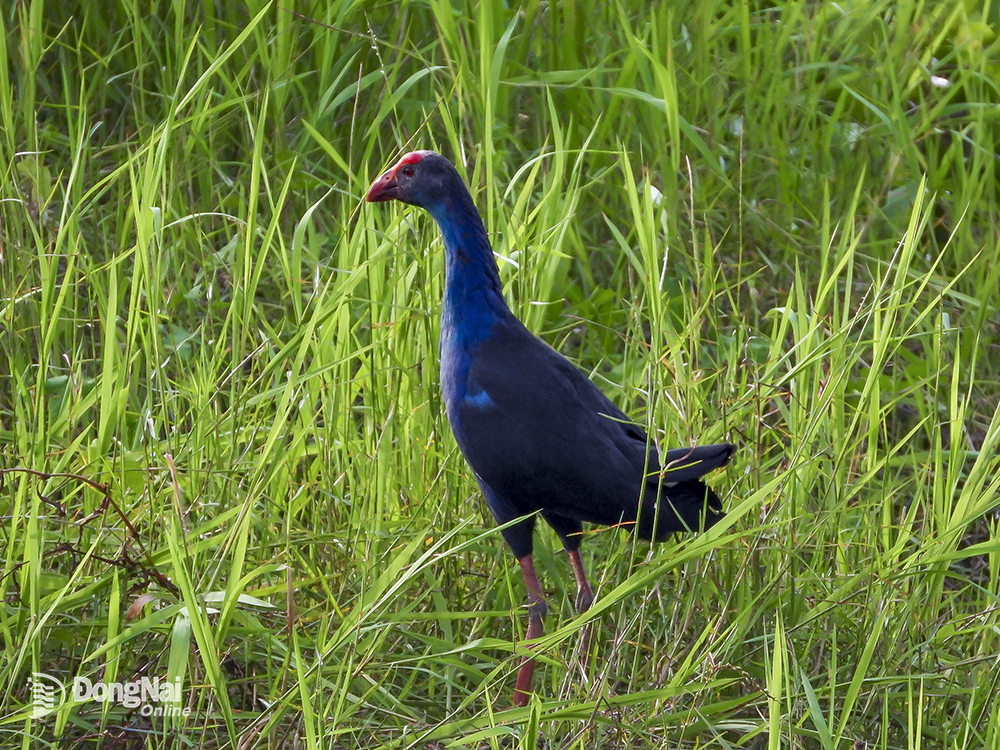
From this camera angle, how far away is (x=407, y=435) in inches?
110

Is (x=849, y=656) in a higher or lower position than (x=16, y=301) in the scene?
lower

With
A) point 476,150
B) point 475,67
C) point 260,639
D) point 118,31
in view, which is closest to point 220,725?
point 260,639

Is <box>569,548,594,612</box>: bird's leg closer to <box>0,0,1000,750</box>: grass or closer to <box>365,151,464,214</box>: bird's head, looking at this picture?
<box>0,0,1000,750</box>: grass

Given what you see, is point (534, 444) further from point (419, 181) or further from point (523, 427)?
point (419, 181)

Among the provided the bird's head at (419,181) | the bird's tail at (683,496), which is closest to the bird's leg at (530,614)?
the bird's tail at (683,496)

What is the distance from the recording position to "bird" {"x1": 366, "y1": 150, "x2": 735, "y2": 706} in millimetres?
2531

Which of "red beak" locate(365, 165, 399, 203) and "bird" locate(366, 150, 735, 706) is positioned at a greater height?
"red beak" locate(365, 165, 399, 203)

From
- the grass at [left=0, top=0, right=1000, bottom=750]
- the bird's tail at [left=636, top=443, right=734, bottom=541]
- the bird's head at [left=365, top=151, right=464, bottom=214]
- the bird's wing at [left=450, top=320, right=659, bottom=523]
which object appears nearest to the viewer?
the grass at [left=0, top=0, right=1000, bottom=750]

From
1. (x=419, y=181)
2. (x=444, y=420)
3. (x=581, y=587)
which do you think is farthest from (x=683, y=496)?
(x=419, y=181)

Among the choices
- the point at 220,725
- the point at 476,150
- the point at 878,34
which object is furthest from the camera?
the point at 878,34

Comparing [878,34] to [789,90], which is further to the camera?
[878,34]

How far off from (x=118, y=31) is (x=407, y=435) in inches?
76.9

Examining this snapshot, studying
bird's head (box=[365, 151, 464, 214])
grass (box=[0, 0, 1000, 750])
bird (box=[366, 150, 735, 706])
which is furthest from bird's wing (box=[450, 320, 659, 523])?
bird's head (box=[365, 151, 464, 214])

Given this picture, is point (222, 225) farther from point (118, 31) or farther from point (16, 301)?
point (16, 301)
